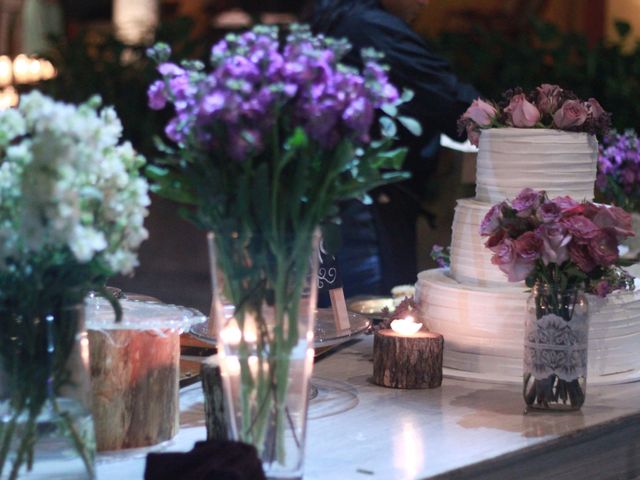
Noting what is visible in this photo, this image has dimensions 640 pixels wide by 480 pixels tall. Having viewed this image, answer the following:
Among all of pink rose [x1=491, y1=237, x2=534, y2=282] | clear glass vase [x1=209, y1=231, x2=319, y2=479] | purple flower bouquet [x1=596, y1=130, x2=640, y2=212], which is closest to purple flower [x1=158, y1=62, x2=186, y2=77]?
clear glass vase [x1=209, y1=231, x2=319, y2=479]

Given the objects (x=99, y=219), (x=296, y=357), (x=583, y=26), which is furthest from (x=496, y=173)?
(x=583, y=26)

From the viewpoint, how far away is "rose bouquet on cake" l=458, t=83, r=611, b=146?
234 centimetres

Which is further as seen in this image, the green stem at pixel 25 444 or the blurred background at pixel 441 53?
the blurred background at pixel 441 53

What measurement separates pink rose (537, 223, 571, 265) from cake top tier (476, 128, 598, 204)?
0.36 meters

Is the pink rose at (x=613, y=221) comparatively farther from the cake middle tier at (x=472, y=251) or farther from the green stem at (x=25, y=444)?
the green stem at (x=25, y=444)

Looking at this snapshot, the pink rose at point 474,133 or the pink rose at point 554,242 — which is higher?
the pink rose at point 474,133

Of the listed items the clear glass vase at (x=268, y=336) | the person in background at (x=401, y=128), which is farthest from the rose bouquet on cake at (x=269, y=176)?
the person in background at (x=401, y=128)

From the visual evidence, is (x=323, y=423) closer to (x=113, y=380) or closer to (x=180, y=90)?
(x=113, y=380)

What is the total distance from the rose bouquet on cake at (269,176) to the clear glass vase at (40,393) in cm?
21

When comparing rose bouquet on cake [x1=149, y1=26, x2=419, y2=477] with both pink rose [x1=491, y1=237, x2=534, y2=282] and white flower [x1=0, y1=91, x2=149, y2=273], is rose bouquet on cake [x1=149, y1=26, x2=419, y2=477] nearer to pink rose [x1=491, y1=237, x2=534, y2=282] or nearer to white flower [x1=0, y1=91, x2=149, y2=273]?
white flower [x1=0, y1=91, x2=149, y2=273]

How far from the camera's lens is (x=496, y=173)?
2.38m

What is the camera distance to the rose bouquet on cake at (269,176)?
1447mm

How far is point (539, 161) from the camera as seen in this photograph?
2336 mm

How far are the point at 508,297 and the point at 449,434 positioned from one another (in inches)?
19.7
